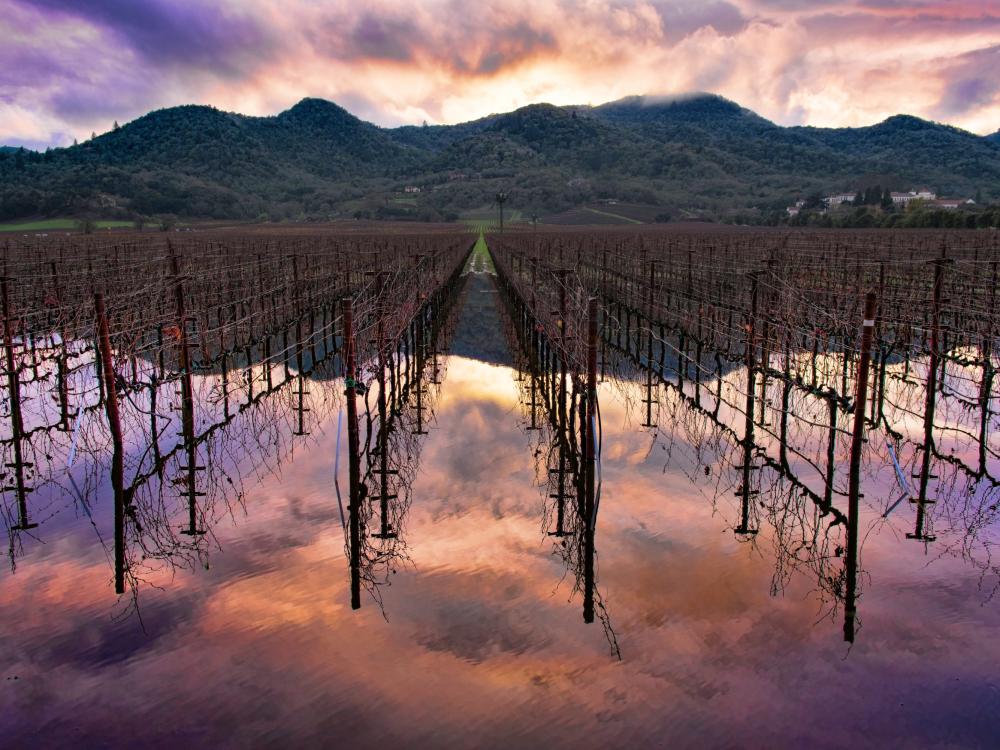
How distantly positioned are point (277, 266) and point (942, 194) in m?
179

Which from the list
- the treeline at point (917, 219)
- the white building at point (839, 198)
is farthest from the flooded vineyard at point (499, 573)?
the white building at point (839, 198)

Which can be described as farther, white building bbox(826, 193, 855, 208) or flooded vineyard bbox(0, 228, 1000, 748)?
white building bbox(826, 193, 855, 208)

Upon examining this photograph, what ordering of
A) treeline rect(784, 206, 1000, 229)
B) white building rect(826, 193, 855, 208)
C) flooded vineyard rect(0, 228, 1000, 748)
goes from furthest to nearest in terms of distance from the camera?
white building rect(826, 193, 855, 208) < treeline rect(784, 206, 1000, 229) < flooded vineyard rect(0, 228, 1000, 748)

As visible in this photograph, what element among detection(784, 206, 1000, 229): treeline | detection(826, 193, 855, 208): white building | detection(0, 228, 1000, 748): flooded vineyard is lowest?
detection(0, 228, 1000, 748): flooded vineyard

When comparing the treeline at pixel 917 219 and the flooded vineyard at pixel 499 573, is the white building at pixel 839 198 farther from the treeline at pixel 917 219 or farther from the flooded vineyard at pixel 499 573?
the flooded vineyard at pixel 499 573

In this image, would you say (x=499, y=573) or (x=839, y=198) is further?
(x=839, y=198)

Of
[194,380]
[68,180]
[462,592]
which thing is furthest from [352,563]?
[68,180]

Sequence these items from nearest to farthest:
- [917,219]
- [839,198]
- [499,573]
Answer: [499,573] < [917,219] < [839,198]

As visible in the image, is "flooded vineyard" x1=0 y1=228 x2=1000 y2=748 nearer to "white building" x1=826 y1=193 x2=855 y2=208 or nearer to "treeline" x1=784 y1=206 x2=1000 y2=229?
"treeline" x1=784 y1=206 x2=1000 y2=229

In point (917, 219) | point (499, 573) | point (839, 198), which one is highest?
point (839, 198)

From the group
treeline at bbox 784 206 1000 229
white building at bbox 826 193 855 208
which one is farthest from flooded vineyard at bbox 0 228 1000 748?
white building at bbox 826 193 855 208

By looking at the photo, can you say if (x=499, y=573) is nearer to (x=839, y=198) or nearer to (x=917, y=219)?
(x=917, y=219)

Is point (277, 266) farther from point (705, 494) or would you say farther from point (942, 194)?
point (942, 194)

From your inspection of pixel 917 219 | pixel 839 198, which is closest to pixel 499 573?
pixel 917 219
